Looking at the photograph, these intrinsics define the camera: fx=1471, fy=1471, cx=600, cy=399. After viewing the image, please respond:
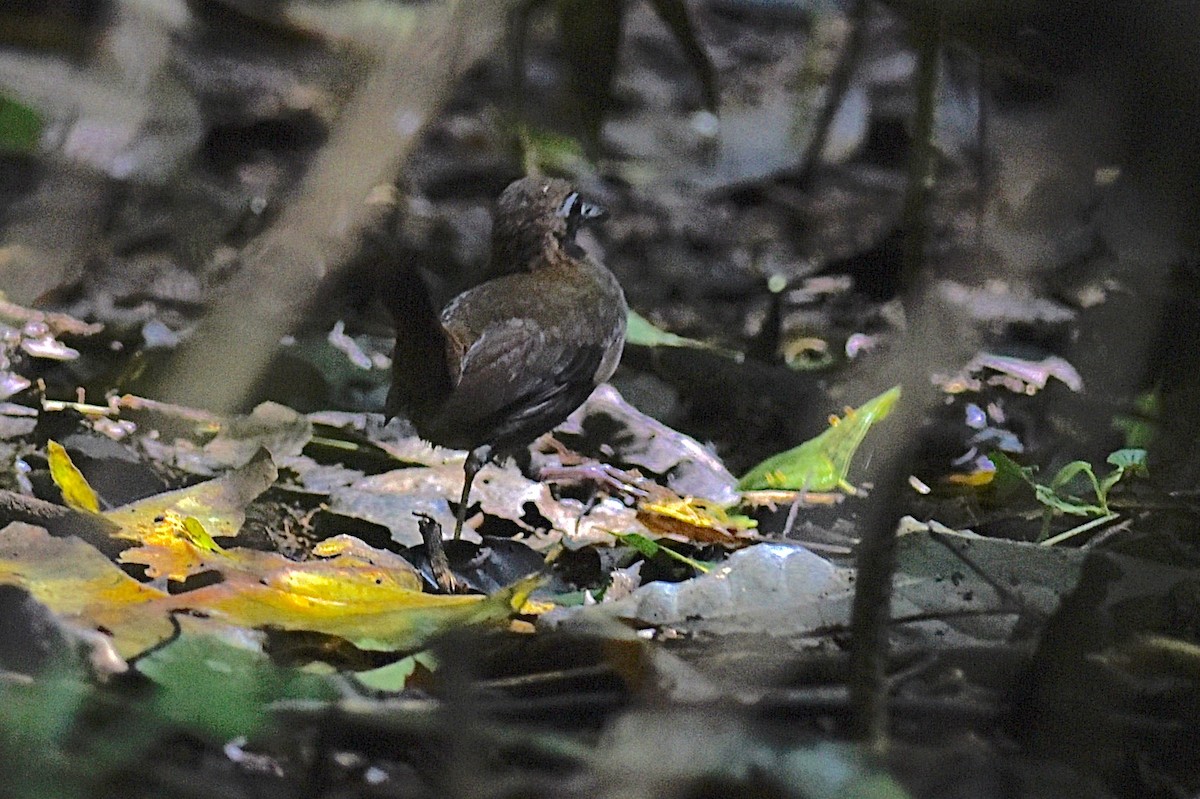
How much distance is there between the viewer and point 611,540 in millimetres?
3146

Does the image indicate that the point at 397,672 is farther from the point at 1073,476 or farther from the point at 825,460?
the point at 1073,476

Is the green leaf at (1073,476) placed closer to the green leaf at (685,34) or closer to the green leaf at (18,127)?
the green leaf at (685,34)

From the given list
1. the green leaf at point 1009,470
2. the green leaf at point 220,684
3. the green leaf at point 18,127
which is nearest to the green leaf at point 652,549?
the green leaf at point 1009,470

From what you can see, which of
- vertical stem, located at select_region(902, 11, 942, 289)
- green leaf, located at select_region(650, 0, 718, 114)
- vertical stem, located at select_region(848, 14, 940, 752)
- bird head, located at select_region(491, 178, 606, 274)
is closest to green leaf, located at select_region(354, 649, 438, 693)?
vertical stem, located at select_region(848, 14, 940, 752)

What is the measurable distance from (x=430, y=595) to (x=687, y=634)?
44 centimetres

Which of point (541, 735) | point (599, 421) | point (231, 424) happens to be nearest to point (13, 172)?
point (231, 424)

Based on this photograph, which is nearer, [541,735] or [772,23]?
[541,735]

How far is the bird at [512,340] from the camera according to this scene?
334 cm

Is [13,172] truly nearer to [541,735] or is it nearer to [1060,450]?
[1060,450]

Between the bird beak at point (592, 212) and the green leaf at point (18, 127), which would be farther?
the green leaf at point (18, 127)

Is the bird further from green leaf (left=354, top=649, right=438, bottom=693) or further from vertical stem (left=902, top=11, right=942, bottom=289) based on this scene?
vertical stem (left=902, top=11, right=942, bottom=289)

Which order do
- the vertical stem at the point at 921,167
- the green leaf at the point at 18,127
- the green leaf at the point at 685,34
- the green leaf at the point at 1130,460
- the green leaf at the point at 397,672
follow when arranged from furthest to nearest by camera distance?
Result: the green leaf at the point at 18,127 < the vertical stem at the point at 921,167 < the green leaf at the point at 685,34 < the green leaf at the point at 1130,460 < the green leaf at the point at 397,672

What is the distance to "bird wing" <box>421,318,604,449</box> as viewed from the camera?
341 cm

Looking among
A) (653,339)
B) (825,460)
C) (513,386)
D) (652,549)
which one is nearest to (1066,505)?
(825,460)
